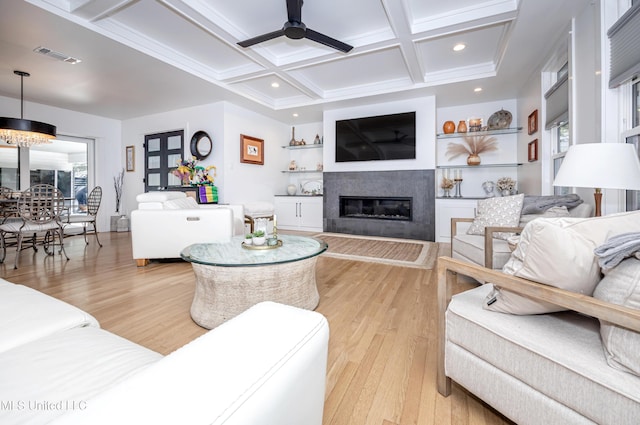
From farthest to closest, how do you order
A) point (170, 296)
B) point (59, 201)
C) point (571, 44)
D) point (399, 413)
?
1. point (59, 201)
2. point (571, 44)
3. point (170, 296)
4. point (399, 413)

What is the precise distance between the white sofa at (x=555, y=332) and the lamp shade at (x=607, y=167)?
0.63 metres

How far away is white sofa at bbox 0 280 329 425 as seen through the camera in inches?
13.9

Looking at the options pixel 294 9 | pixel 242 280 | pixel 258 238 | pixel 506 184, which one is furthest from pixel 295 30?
pixel 506 184

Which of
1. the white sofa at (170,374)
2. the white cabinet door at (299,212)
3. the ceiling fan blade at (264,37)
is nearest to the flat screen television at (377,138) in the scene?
the white cabinet door at (299,212)

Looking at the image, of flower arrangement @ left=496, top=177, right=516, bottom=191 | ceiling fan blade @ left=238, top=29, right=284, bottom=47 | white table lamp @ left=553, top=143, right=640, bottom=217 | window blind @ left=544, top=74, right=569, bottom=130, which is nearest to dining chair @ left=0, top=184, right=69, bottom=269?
ceiling fan blade @ left=238, top=29, right=284, bottom=47

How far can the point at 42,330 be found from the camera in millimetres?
853

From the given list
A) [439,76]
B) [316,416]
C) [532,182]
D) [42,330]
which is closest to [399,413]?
[316,416]

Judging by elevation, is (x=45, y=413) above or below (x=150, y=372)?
below

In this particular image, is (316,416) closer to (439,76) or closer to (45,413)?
(45,413)

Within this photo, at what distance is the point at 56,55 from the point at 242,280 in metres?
3.85

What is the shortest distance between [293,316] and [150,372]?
28cm

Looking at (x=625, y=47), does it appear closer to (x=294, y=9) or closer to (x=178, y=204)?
(x=294, y=9)

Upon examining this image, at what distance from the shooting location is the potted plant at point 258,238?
2.16 m

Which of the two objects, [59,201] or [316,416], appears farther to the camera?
[59,201]
